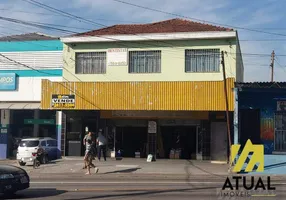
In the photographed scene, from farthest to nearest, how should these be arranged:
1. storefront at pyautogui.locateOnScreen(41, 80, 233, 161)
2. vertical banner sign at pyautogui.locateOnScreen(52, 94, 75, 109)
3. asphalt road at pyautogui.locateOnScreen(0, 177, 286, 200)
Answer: vertical banner sign at pyautogui.locateOnScreen(52, 94, 75, 109)
storefront at pyautogui.locateOnScreen(41, 80, 233, 161)
asphalt road at pyautogui.locateOnScreen(0, 177, 286, 200)

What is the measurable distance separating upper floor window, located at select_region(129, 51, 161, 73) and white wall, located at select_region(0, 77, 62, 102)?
6.44 meters

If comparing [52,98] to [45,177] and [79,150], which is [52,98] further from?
[45,177]

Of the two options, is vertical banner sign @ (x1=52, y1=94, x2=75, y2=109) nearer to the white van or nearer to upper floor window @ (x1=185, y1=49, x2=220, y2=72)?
the white van

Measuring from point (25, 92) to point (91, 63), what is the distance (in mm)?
5106

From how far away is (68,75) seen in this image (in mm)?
27516

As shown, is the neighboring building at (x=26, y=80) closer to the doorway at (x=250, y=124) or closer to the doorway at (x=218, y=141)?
the doorway at (x=218, y=141)

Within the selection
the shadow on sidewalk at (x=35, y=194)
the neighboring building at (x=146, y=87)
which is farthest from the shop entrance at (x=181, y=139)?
the shadow on sidewalk at (x=35, y=194)

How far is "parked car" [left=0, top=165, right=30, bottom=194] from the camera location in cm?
1227

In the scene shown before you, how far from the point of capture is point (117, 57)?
1064 inches

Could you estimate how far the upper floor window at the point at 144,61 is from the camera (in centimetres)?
2670

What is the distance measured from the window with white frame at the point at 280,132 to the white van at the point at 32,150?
12992 mm

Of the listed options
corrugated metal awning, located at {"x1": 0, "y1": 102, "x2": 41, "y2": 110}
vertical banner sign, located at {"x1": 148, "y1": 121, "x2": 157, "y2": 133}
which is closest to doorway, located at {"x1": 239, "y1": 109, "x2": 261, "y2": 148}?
vertical banner sign, located at {"x1": 148, "y1": 121, "x2": 157, "y2": 133}

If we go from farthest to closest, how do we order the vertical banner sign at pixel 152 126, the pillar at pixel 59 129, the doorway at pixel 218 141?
the pillar at pixel 59 129, the vertical banner sign at pixel 152 126, the doorway at pixel 218 141

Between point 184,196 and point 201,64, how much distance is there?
14.9 m
